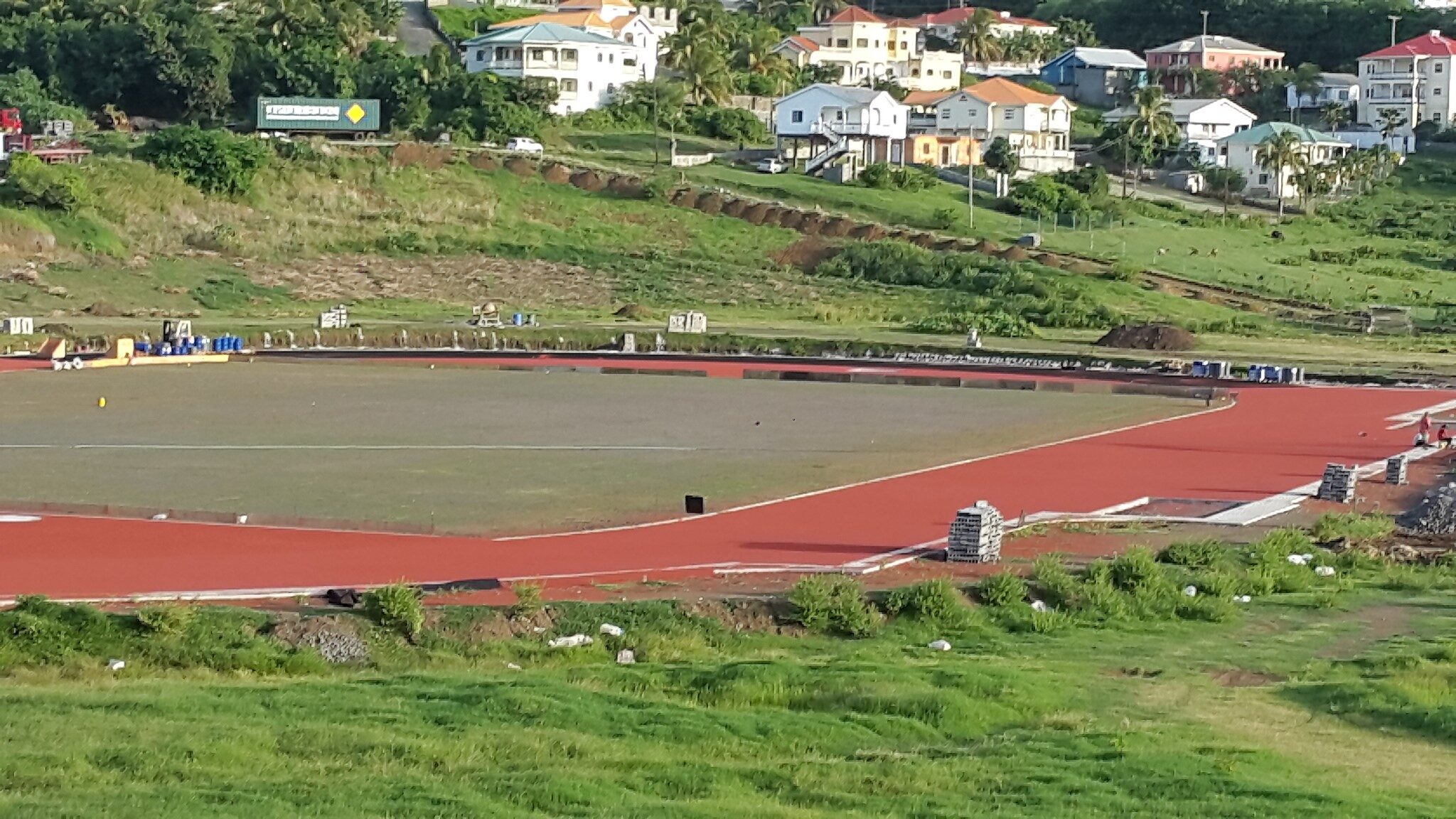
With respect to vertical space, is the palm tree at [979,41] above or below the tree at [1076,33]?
below

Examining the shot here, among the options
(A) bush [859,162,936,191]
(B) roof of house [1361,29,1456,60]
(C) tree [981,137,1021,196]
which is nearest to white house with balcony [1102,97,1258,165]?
(B) roof of house [1361,29,1456,60]

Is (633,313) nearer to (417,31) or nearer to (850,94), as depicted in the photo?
(850,94)

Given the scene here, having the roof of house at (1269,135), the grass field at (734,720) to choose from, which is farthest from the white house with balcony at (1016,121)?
the grass field at (734,720)

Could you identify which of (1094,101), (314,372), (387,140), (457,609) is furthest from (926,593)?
(1094,101)

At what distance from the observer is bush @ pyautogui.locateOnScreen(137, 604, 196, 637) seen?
18.0 m

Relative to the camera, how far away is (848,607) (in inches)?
802

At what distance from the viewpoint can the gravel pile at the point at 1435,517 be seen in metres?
27.6

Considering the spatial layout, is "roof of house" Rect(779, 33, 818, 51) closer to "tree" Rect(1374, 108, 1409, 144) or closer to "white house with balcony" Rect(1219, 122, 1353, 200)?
"white house with balcony" Rect(1219, 122, 1353, 200)

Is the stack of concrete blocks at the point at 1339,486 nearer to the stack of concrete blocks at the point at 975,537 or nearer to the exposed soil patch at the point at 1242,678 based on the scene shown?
the stack of concrete blocks at the point at 975,537

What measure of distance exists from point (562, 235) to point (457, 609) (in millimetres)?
64085

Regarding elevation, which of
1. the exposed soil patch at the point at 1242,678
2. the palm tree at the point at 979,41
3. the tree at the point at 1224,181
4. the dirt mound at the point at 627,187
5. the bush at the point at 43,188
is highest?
the palm tree at the point at 979,41

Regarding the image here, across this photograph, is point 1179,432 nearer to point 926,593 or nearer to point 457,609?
point 926,593

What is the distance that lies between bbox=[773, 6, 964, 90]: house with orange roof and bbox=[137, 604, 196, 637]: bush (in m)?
118

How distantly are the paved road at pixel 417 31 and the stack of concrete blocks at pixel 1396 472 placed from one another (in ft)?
293
